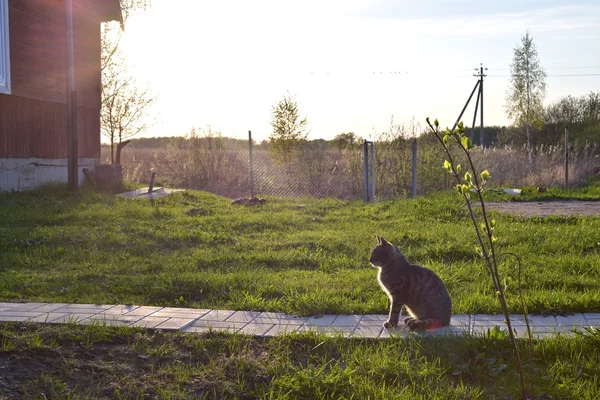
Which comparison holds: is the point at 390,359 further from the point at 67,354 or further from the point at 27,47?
the point at 27,47

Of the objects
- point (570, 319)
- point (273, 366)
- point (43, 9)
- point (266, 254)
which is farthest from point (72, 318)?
point (43, 9)

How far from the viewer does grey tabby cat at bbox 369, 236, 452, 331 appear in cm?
442

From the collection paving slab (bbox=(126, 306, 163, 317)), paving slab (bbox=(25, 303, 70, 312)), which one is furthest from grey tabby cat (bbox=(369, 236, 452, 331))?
paving slab (bbox=(25, 303, 70, 312))

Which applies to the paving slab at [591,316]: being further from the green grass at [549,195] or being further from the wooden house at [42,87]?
the wooden house at [42,87]

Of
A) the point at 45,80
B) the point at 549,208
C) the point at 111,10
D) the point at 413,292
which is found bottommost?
the point at 413,292

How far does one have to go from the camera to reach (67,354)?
3.80m

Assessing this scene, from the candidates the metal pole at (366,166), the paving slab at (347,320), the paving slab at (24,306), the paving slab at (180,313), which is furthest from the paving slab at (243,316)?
the metal pole at (366,166)

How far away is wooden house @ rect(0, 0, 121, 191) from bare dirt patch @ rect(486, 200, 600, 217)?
9612mm

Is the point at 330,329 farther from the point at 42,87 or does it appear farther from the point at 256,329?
the point at 42,87

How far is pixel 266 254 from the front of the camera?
7383mm

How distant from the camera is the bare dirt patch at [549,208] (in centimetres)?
1121

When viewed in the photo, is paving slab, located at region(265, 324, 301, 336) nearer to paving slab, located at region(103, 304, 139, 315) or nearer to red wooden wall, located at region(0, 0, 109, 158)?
paving slab, located at region(103, 304, 139, 315)

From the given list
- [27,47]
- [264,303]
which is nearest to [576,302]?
[264,303]

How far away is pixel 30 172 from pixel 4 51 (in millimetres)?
2891
